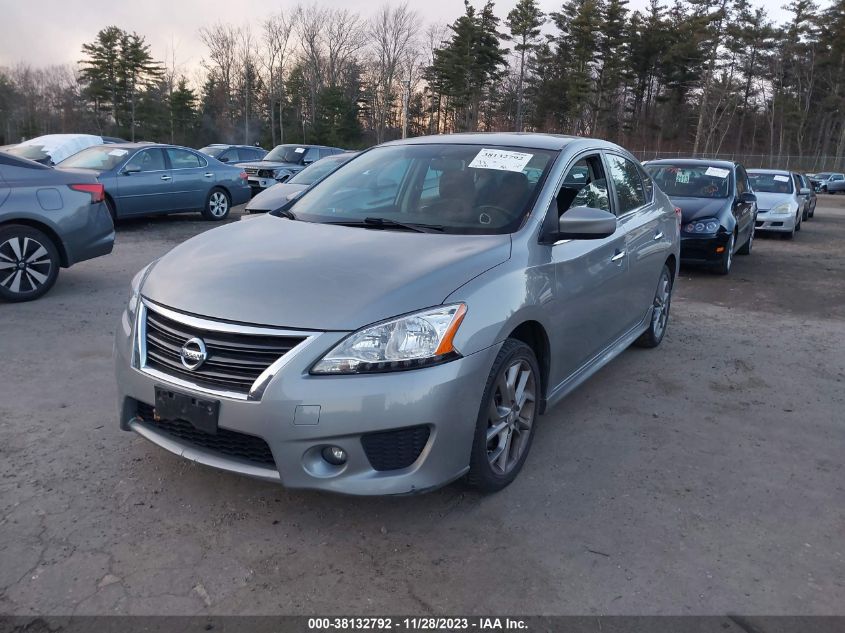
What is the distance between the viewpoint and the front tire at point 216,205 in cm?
1329

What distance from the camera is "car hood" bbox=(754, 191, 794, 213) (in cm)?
1408

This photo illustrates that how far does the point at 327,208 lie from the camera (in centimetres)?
402

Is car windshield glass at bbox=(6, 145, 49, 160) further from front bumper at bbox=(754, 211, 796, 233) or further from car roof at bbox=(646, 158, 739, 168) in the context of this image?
front bumper at bbox=(754, 211, 796, 233)

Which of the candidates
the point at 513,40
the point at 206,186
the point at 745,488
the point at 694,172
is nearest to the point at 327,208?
the point at 745,488

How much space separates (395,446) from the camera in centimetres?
270

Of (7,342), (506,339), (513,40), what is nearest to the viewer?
(506,339)

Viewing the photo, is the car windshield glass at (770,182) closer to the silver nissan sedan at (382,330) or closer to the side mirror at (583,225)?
the silver nissan sedan at (382,330)

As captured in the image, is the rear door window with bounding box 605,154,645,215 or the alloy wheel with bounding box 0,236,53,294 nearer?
the rear door window with bounding box 605,154,645,215

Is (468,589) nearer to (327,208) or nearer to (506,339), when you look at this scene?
(506,339)

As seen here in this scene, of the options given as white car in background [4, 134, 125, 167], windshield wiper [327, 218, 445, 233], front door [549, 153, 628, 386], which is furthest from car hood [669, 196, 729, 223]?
white car in background [4, 134, 125, 167]

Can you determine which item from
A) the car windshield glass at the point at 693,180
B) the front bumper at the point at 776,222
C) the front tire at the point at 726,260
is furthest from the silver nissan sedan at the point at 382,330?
the front bumper at the point at 776,222

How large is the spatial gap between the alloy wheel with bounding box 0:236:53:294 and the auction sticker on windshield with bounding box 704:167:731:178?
29.1 ft

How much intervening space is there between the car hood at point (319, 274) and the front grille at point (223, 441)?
18.5 inches

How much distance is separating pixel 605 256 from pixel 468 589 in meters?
2.28
